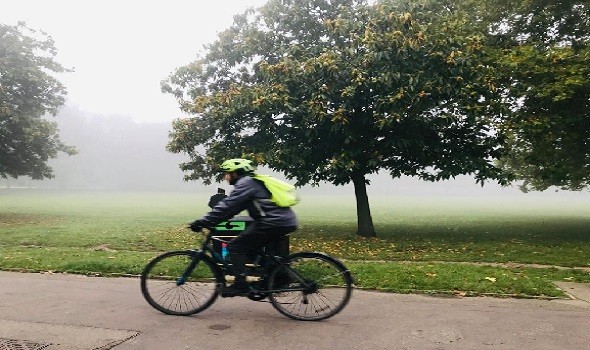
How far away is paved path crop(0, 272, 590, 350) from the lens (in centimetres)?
470

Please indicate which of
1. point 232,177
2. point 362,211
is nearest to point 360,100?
point 362,211

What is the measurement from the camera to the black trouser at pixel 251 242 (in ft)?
17.9

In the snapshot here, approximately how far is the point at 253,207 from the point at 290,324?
4.50 feet

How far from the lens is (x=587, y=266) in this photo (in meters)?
10.1

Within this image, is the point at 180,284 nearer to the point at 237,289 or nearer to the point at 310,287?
the point at 237,289

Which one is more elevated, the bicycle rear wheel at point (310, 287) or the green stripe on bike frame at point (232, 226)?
the green stripe on bike frame at point (232, 226)

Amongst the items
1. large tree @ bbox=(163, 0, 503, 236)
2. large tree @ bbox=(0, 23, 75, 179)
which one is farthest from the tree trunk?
large tree @ bbox=(0, 23, 75, 179)

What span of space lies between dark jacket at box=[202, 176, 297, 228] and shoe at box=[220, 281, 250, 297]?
2.60ft

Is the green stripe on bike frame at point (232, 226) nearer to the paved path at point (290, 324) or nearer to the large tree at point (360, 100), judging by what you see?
the paved path at point (290, 324)

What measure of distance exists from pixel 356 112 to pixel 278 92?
2608mm

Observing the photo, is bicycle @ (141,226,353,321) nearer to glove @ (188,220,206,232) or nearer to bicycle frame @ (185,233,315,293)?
bicycle frame @ (185,233,315,293)

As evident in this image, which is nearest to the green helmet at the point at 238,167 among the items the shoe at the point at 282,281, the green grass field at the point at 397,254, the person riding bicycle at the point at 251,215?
the person riding bicycle at the point at 251,215

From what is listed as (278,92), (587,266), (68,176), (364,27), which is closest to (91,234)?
(278,92)

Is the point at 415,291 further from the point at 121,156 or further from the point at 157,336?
the point at 121,156
